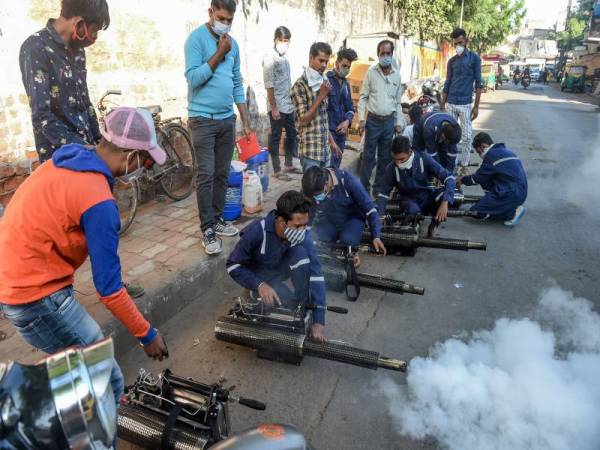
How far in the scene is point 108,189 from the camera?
177 centimetres

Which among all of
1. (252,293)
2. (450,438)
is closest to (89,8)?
(252,293)

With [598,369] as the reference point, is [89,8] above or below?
above

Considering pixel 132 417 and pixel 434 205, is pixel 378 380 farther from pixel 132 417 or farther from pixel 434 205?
pixel 434 205

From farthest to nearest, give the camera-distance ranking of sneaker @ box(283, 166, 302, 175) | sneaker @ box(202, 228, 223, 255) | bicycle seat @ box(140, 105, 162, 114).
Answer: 1. sneaker @ box(283, 166, 302, 175)
2. bicycle seat @ box(140, 105, 162, 114)
3. sneaker @ box(202, 228, 223, 255)

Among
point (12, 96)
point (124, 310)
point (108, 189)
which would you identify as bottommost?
point (124, 310)

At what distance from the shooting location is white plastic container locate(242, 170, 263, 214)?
5082 mm

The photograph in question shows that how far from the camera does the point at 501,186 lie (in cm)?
543

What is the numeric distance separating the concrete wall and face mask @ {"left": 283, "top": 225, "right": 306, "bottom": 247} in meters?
2.77

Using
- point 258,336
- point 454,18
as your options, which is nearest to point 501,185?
point 258,336

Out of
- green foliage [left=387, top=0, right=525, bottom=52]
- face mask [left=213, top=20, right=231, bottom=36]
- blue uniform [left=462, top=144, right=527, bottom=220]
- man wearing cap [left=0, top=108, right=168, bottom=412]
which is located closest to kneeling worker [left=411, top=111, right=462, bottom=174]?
blue uniform [left=462, top=144, right=527, bottom=220]

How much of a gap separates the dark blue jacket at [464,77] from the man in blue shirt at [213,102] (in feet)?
14.9

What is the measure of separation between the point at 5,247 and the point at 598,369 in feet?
11.9

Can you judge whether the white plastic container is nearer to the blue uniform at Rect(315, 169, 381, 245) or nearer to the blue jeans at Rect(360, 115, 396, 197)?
the blue uniform at Rect(315, 169, 381, 245)

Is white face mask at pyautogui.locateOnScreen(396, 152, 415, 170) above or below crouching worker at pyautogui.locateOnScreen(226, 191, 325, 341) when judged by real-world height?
above
